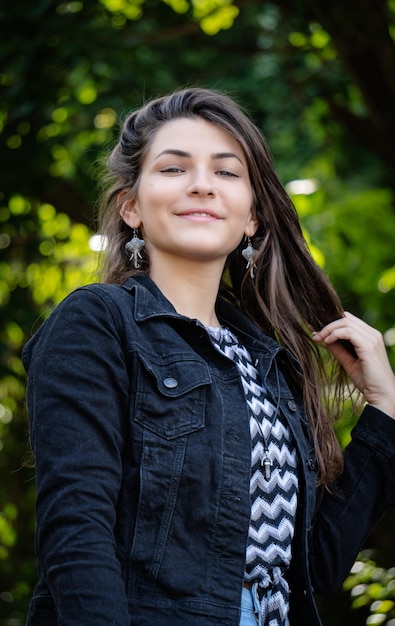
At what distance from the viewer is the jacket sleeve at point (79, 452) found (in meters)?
1.73

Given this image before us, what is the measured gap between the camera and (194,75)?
6.27 metres

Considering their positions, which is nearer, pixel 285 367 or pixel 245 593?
pixel 245 593

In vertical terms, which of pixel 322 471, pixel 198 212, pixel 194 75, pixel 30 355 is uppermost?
pixel 194 75

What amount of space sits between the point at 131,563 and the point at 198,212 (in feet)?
2.71

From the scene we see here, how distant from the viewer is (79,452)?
181 centimetres

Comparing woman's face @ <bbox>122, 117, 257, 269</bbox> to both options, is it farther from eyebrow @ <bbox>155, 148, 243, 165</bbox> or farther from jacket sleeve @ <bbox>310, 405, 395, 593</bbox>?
jacket sleeve @ <bbox>310, 405, 395, 593</bbox>

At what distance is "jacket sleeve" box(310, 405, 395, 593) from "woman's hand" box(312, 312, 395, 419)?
0.15 feet

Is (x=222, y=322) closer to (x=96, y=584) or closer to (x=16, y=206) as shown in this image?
(x=96, y=584)

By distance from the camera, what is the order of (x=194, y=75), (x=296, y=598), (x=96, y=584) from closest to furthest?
(x=96, y=584)
(x=296, y=598)
(x=194, y=75)

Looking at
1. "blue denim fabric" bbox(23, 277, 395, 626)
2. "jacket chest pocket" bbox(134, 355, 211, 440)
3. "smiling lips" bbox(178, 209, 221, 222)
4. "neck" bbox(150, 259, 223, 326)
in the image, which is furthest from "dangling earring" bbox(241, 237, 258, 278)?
"jacket chest pocket" bbox(134, 355, 211, 440)

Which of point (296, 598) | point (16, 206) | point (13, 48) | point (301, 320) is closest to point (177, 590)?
point (296, 598)

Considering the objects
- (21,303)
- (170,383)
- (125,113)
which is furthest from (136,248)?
(21,303)

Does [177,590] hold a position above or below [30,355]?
below

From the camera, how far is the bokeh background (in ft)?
16.0
